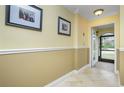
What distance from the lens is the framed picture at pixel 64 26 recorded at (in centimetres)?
279

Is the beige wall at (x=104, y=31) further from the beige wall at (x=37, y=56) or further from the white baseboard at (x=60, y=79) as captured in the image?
the white baseboard at (x=60, y=79)

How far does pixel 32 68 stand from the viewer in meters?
1.91

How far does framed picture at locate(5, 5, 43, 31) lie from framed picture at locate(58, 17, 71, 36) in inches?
31.6

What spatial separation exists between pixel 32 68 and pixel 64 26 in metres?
1.58

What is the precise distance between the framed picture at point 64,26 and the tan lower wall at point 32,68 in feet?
1.77

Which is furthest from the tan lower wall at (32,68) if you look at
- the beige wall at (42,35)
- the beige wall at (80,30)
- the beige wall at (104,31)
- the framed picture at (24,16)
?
the beige wall at (104,31)

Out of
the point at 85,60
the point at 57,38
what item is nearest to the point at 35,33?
the point at 57,38

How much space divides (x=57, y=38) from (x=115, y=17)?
8.23 feet

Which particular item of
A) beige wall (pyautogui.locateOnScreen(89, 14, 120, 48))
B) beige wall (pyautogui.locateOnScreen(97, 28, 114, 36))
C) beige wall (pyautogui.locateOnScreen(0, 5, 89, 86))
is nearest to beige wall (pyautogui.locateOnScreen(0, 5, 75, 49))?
beige wall (pyautogui.locateOnScreen(0, 5, 89, 86))

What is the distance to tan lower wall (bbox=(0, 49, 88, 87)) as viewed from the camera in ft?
4.83

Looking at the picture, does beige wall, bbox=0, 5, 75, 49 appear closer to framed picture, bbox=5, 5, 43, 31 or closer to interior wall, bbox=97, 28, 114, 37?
framed picture, bbox=5, 5, 43, 31

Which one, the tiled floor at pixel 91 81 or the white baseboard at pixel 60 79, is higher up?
the white baseboard at pixel 60 79

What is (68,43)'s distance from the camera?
3287mm
